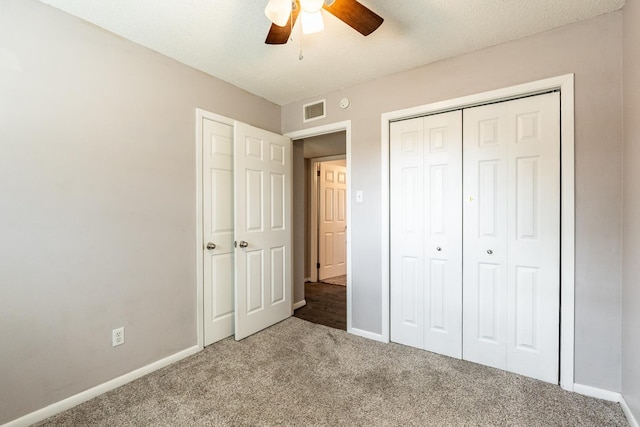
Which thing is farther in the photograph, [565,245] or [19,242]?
[565,245]

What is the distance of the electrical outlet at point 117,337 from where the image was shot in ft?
6.41

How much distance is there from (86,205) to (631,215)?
10.5 feet

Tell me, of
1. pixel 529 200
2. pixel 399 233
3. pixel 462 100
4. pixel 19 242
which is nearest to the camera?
pixel 19 242

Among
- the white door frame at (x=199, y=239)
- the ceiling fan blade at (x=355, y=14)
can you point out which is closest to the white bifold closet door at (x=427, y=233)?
the ceiling fan blade at (x=355, y=14)

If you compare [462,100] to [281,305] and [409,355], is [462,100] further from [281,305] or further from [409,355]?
[281,305]

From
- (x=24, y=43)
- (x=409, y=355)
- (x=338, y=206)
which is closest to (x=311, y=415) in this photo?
(x=409, y=355)

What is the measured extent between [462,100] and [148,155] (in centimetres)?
240

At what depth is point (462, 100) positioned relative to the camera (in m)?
2.25

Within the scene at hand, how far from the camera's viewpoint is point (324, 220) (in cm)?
521

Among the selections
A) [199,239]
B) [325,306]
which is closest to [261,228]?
[199,239]

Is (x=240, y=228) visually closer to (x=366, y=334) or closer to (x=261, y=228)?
(x=261, y=228)

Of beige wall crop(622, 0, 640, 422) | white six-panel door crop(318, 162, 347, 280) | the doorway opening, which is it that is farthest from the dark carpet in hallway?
beige wall crop(622, 0, 640, 422)

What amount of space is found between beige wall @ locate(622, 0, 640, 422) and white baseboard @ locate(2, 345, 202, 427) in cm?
289

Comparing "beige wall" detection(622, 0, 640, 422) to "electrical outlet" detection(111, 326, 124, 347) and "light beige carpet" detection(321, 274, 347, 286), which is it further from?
"light beige carpet" detection(321, 274, 347, 286)
